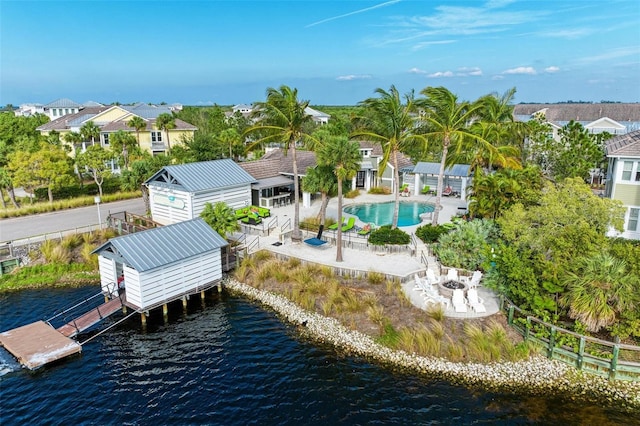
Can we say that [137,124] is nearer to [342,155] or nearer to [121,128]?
[121,128]

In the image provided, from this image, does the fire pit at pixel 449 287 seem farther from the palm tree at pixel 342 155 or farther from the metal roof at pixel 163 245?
the metal roof at pixel 163 245

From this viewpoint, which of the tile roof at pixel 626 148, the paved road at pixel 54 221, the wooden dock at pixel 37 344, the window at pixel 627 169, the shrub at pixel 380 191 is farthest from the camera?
the shrub at pixel 380 191

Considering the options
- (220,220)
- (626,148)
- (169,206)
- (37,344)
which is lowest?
(37,344)

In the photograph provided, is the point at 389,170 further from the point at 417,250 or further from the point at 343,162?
the point at 343,162

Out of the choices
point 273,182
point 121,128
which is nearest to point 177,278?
point 273,182

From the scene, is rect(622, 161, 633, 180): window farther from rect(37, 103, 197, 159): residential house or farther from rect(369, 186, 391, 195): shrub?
rect(37, 103, 197, 159): residential house

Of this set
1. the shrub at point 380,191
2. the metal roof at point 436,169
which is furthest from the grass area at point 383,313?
the metal roof at point 436,169
